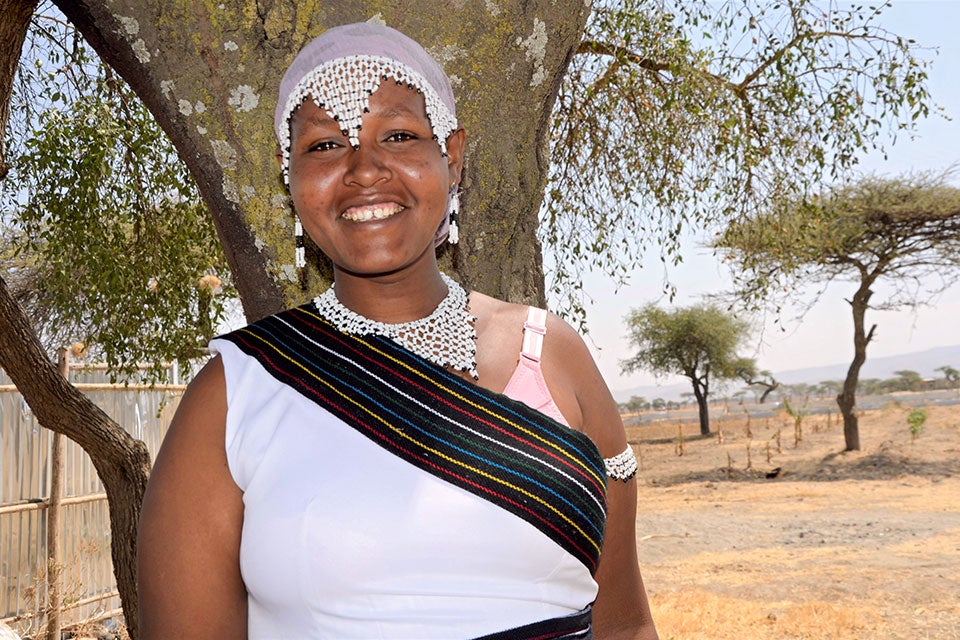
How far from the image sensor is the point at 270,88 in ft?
7.67

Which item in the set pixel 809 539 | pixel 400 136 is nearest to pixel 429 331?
pixel 400 136

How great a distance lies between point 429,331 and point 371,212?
0.26m

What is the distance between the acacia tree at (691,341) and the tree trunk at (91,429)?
31418mm

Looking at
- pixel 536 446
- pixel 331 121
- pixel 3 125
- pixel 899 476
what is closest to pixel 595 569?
pixel 536 446

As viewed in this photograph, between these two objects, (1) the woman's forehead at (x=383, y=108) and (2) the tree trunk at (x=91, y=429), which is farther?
(2) the tree trunk at (x=91, y=429)

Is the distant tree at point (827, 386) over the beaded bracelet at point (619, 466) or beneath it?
over

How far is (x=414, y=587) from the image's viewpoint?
1.46 metres

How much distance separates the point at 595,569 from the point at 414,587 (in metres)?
0.40

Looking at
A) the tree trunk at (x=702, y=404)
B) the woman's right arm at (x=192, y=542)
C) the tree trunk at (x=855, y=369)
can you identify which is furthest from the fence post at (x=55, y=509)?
the tree trunk at (x=702, y=404)

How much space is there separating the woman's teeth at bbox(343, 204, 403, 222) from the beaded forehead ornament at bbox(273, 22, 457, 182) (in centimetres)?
11

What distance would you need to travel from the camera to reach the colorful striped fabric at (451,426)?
156 cm

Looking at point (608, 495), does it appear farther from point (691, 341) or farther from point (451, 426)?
point (691, 341)

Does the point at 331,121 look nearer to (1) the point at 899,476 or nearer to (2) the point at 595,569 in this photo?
(2) the point at 595,569

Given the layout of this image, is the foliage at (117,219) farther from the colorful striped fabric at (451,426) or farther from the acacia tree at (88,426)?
the colorful striped fabric at (451,426)
